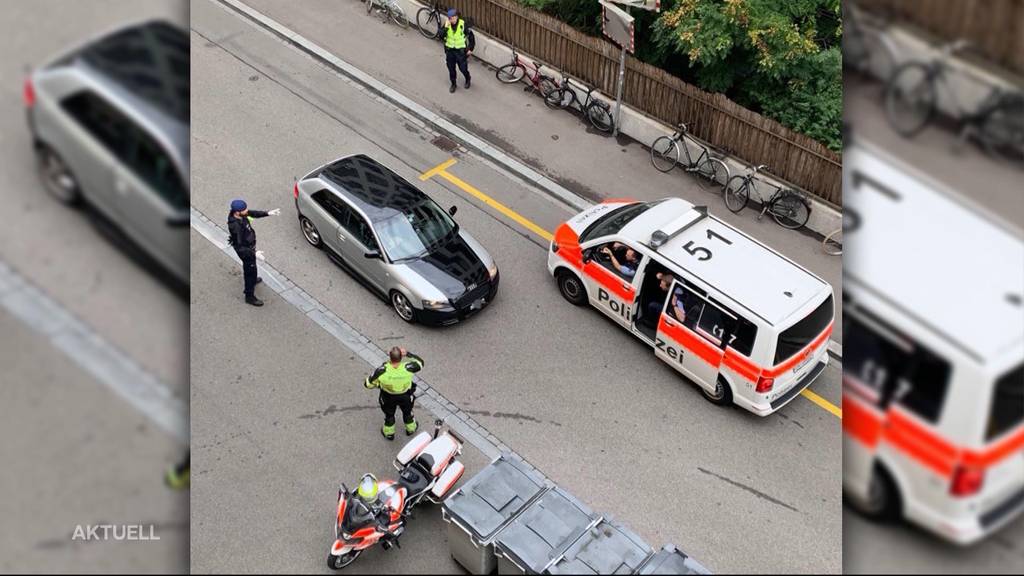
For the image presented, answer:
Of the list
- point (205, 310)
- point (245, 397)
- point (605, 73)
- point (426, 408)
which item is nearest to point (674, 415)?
point (426, 408)

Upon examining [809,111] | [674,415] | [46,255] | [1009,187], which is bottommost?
[674,415]

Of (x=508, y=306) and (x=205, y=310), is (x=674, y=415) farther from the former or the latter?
(x=205, y=310)

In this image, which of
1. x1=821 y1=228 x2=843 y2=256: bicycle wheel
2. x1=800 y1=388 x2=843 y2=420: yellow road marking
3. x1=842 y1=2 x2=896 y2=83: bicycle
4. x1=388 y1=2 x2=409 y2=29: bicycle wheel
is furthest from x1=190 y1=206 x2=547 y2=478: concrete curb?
x1=842 y1=2 x2=896 y2=83: bicycle

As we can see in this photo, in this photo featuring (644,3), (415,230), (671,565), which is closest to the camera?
(671,565)

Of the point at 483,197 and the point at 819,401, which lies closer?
the point at 819,401

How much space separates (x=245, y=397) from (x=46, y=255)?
7.34 meters

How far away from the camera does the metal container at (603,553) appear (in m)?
6.07

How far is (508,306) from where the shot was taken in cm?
1132

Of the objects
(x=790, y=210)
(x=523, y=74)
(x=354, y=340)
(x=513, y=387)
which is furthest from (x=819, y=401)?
(x=523, y=74)

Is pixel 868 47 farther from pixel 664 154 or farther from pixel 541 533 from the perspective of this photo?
pixel 664 154

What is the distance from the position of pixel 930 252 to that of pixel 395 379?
705 centimetres

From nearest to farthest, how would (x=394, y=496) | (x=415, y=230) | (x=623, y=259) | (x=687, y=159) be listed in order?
(x=394, y=496) → (x=623, y=259) → (x=415, y=230) → (x=687, y=159)

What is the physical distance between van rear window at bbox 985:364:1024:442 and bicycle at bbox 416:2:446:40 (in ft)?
48.7

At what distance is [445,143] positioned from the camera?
13.6m
